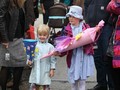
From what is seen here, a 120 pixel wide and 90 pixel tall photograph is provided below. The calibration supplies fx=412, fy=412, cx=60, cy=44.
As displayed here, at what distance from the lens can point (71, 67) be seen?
5.81m

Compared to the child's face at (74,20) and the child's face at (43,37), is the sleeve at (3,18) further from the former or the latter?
the child's face at (74,20)

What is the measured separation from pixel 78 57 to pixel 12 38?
1.06 m

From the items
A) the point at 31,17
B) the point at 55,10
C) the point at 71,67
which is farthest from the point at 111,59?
the point at 55,10

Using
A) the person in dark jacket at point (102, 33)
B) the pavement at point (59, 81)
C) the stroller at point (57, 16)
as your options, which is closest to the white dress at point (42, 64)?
the person in dark jacket at point (102, 33)

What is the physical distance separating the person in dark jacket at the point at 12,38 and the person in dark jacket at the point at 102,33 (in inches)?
41.3

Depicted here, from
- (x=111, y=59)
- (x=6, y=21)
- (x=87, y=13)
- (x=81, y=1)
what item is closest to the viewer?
(x=111, y=59)

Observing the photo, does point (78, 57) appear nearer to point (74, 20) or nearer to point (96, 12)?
point (74, 20)

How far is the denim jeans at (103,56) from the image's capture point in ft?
20.1

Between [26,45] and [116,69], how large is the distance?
4.47 ft

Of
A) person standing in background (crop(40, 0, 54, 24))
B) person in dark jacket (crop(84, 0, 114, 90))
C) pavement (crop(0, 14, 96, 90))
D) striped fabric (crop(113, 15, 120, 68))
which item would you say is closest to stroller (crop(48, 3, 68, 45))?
person standing in background (crop(40, 0, 54, 24))

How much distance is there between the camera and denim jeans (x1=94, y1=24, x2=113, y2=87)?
242 inches

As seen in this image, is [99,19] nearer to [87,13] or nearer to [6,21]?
[87,13]

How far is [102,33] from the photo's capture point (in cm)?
624

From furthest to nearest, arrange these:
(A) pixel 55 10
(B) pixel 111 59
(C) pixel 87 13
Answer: (A) pixel 55 10 → (C) pixel 87 13 → (B) pixel 111 59
